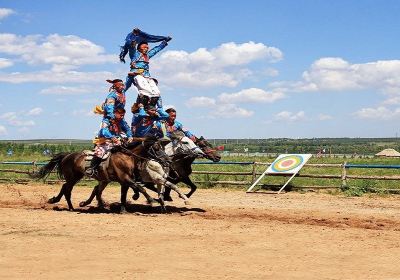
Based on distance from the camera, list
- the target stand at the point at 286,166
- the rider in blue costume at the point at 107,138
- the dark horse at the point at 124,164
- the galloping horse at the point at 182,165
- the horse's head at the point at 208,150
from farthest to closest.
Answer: the target stand at the point at 286,166
the horse's head at the point at 208,150
the galloping horse at the point at 182,165
the rider in blue costume at the point at 107,138
the dark horse at the point at 124,164

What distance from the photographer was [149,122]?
45.0ft

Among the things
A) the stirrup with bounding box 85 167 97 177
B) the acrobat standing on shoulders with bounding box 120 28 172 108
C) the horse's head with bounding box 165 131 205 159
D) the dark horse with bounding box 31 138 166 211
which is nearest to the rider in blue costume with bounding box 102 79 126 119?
the acrobat standing on shoulders with bounding box 120 28 172 108

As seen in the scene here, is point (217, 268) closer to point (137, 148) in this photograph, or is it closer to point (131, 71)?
point (137, 148)

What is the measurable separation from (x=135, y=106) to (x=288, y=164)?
844 centimetres

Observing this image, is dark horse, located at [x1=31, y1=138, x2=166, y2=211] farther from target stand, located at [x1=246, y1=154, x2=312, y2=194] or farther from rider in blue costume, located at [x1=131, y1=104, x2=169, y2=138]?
target stand, located at [x1=246, y1=154, x2=312, y2=194]

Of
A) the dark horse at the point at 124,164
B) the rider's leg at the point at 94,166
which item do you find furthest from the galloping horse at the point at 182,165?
the rider's leg at the point at 94,166

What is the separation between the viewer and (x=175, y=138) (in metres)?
14.2

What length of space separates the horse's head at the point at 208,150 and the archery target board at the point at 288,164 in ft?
17.6

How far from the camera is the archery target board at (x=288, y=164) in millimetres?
19597

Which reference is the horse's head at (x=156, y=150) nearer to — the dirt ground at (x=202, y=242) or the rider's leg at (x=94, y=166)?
the rider's leg at (x=94, y=166)

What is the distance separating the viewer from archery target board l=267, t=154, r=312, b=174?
1960 centimetres

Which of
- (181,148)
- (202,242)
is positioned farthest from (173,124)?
(202,242)

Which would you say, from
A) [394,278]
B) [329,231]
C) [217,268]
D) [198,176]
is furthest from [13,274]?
[198,176]

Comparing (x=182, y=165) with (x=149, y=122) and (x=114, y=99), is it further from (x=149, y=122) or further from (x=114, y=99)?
(x=114, y=99)
